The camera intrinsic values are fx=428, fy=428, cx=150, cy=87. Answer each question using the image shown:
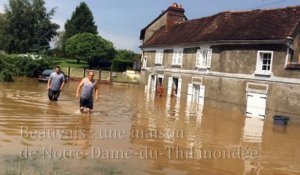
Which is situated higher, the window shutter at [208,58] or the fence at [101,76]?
the window shutter at [208,58]

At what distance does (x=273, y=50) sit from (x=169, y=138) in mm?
12603

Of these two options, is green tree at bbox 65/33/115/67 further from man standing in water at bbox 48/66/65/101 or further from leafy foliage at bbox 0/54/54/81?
man standing in water at bbox 48/66/65/101

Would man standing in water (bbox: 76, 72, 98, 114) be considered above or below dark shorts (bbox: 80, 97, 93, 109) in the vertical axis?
above

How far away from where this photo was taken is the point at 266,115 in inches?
928

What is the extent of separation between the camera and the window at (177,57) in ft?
114

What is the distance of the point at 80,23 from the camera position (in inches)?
3228

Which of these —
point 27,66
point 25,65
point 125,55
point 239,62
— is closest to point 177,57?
point 239,62

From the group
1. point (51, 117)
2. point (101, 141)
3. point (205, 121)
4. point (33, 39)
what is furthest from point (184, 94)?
point (33, 39)

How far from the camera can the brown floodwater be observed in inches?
361

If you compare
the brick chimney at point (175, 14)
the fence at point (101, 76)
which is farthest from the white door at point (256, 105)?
the fence at point (101, 76)

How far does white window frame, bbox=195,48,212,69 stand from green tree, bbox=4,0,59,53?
173ft

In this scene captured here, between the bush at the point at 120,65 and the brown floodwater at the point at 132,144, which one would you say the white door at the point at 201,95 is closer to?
the brown floodwater at the point at 132,144

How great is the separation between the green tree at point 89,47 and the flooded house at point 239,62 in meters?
27.6

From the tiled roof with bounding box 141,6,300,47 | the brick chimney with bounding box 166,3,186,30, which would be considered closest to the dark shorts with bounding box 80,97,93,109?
the tiled roof with bounding box 141,6,300,47
